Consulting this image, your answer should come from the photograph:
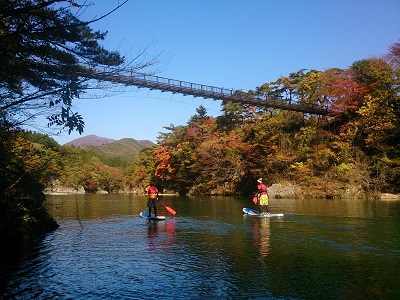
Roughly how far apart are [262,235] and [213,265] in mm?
4228

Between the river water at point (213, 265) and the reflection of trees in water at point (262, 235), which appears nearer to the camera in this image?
the river water at point (213, 265)

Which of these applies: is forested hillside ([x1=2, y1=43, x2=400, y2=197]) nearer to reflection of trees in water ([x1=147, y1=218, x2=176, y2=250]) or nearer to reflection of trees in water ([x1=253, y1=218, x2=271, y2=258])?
reflection of trees in water ([x1=147, y1=218, x2=176, y2=250])

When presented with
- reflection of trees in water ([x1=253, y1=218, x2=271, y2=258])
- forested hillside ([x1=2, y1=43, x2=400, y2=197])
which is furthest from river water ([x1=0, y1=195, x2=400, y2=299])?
forested hillside ([x1=2, y1=43, x2=400, y2=197])

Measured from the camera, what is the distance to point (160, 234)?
40.2 ft

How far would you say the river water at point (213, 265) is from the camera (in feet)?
19.8

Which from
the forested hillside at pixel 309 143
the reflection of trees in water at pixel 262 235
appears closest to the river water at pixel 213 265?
the reflection of trees in water at pixel 262 235

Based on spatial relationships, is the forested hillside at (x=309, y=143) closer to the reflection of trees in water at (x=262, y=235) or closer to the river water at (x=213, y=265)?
the river water at (x=213, y=265)

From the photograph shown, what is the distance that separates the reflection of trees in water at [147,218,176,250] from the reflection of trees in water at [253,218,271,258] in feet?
8.60

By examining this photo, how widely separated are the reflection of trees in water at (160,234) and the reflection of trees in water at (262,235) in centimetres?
262

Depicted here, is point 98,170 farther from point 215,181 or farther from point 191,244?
point 191,244

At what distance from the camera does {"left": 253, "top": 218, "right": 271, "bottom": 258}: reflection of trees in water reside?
918 centimetres

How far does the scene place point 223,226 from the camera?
1406 cm

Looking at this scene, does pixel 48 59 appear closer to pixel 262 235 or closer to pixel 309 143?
pixel 262 235

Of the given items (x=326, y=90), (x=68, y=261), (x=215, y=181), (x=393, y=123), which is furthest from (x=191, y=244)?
(x=215, y=181)
